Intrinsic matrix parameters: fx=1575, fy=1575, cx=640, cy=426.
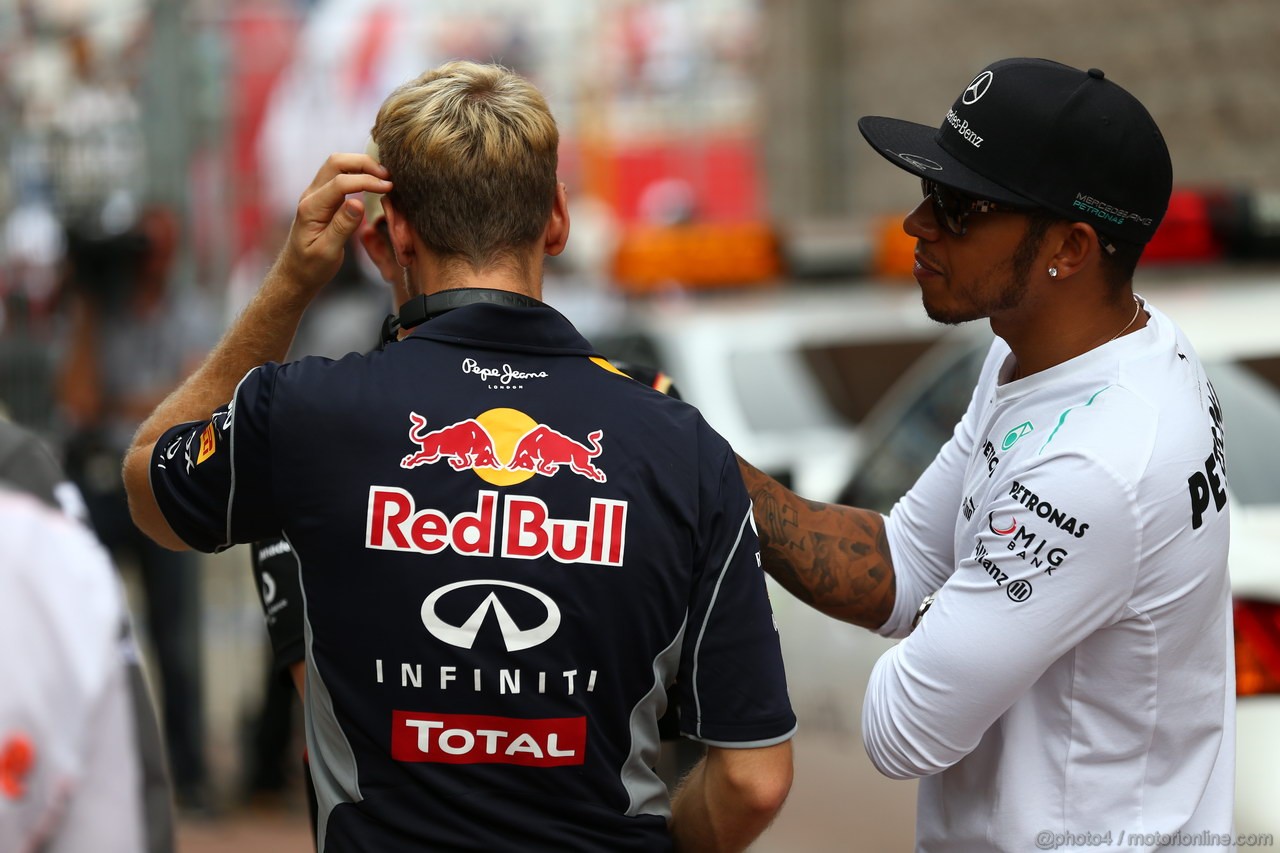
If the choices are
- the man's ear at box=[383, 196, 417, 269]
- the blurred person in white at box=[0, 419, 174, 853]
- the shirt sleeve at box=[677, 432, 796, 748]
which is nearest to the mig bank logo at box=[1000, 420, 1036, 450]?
the shirt sleeve at box=[677, 432, 796, 748]

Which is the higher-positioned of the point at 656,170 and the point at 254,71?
the point at 254,71

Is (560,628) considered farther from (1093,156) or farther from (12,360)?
(12,360)

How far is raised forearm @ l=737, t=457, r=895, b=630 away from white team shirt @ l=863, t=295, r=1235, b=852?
0.29 meters

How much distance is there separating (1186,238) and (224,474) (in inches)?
145

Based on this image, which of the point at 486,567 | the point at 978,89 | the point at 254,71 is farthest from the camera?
the point at 254,71

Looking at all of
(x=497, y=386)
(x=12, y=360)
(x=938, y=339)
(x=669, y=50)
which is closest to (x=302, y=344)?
(x=12, y=360)

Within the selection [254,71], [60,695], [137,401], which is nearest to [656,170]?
[254,71]

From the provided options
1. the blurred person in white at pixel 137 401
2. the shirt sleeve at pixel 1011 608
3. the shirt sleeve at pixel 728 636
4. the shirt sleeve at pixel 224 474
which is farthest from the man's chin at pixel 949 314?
the blurred person in white at pixel 137 401

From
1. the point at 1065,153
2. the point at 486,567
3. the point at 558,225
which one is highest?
the point at 1065,153

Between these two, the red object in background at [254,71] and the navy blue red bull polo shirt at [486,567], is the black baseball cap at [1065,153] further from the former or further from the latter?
the red object in background at [254,71]

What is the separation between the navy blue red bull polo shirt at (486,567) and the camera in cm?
196

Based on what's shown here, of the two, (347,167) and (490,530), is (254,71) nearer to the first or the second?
(347,167)

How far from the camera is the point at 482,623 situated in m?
1.96

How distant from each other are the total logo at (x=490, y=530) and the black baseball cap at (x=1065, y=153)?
0.68m
